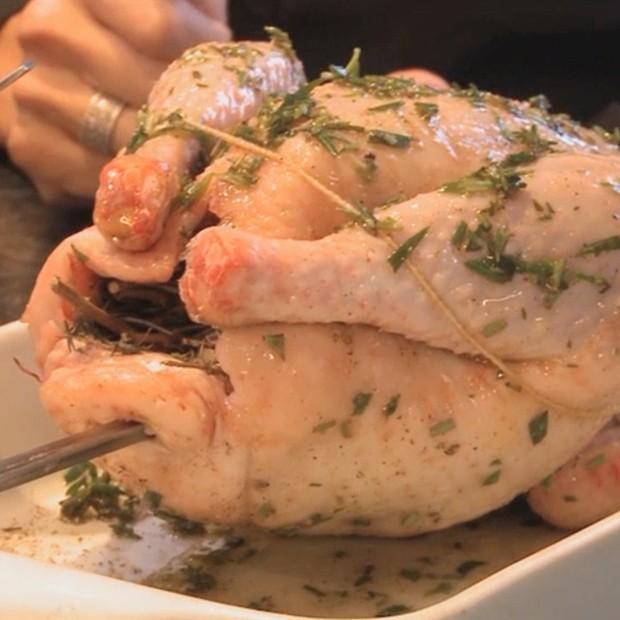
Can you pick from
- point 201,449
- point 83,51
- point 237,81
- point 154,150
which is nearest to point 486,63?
point 83,51

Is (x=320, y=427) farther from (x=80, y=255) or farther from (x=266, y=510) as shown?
(x=80, y=255)

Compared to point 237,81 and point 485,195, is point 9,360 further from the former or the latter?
point 485,195

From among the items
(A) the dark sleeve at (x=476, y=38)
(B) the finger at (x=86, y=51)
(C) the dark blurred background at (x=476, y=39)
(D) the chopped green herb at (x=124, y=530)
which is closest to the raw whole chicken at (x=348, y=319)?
(D) the chopped green herb at (x=124, y=530)

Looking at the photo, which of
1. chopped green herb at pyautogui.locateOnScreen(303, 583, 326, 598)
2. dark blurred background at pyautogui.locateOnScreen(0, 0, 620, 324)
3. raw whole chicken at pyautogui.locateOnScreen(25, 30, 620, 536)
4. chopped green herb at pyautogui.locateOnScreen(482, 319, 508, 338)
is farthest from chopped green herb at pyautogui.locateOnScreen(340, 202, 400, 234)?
dark blurred background at pyautogui.locateOnScreen(0, 0, 620, 324)

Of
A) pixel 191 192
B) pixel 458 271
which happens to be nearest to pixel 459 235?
pixel 458 271

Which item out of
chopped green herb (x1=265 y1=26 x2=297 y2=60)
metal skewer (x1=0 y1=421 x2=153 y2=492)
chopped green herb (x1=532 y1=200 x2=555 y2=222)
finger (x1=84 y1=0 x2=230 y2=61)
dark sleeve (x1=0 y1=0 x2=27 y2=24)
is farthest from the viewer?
dark sleeve (x1=0 y1=0 x2=27 y2=24)

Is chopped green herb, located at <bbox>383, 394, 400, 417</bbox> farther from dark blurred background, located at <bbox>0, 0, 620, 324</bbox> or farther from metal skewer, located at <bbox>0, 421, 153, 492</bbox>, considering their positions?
dark blurred background, located at <bbox>0, 0, 620, 324</bbox>

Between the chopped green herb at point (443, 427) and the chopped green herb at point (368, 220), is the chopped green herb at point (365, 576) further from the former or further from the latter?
the chopped green herb at point (368, 220)
